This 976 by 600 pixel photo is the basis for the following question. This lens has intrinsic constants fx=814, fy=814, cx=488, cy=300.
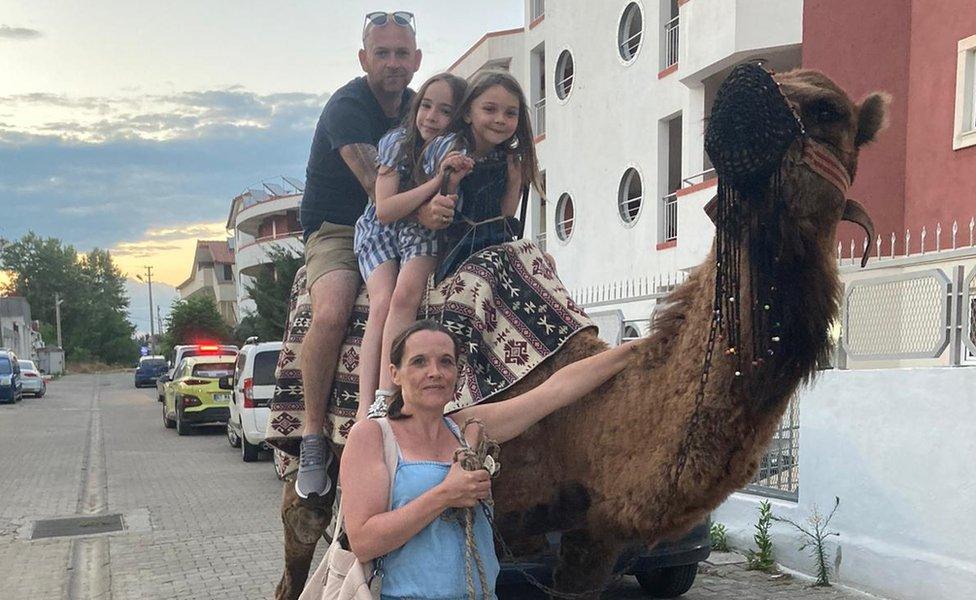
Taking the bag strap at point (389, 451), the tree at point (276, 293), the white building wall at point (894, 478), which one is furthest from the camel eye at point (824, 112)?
the tree at point (276, 293)

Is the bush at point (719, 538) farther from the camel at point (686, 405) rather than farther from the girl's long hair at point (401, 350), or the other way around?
the girl's long hair at point (401, 350)

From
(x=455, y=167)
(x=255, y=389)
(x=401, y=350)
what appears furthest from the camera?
(x=255, y=389)

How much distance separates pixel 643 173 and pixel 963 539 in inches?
444

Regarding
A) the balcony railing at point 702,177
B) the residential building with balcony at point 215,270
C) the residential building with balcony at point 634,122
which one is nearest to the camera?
the balcony railing at point 702,177

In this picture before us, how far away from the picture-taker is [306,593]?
9.18 ft

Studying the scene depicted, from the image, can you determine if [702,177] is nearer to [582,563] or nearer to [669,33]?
[669,33]

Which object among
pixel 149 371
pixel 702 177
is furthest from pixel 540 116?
pixel 149 371

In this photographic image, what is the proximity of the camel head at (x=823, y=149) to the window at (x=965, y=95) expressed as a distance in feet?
29.3

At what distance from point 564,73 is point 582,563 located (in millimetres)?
17772

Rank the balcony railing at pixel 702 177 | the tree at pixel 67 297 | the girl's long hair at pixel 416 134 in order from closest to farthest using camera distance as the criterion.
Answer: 1. the girl's long hair at pixel 416 134
2. the balcony railing at pixel 702 177
3. the tree at pixel 67 297

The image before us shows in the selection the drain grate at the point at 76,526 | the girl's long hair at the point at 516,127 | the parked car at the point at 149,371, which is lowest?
the parked car at the point at 149,371

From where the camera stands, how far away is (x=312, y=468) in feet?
12.9

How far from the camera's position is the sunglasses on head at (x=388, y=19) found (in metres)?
3.95

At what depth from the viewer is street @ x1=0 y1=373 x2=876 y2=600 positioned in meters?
6.77
